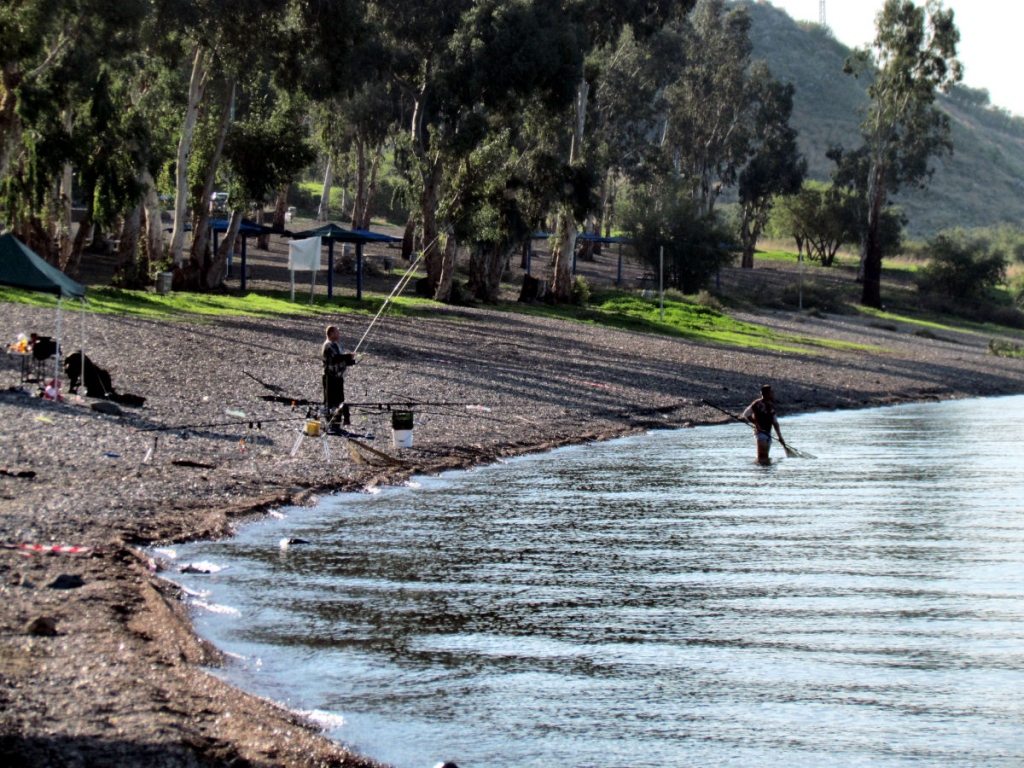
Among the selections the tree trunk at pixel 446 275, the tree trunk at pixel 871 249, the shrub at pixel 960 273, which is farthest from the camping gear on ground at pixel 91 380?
the shrub at pixel 960 273

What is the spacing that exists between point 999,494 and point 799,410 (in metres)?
11.4

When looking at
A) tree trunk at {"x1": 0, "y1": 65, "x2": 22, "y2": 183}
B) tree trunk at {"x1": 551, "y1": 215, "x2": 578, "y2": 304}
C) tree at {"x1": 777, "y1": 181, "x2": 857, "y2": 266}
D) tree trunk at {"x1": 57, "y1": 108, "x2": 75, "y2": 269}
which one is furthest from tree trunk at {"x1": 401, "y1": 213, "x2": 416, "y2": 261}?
tree at {"x1": 777, "y1": 181, "x2": 857, "y2": 266}

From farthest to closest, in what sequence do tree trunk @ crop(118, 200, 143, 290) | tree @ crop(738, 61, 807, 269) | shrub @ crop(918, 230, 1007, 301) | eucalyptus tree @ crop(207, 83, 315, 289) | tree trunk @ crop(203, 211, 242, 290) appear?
1. tree @ crop(738, 61, 807, 269)
2. shrub @ crop(918, 230, 1007, 301)
3. tree trunk @ crop(118, 200, 143, 290)
4. tree trunk @ crop(203, 211, 242, 290)
5. eucalyptus tree @ crop(207, 83, 315, 289)

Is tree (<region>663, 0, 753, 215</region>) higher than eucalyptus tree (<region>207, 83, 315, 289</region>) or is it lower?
higher

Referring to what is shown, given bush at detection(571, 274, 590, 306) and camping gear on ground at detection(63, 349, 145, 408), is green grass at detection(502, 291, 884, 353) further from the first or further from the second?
camping gear on ground at detection(63, 349, 145, 408)

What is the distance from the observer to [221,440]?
17.9 metres

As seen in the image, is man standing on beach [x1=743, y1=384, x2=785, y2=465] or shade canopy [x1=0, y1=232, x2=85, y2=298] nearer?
shade canopy [x1=0, y1=232, x2=85, y2=298]

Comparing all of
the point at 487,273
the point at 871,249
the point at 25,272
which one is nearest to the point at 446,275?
the point at 487,273

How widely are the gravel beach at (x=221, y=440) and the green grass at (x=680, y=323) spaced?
6.04 feet

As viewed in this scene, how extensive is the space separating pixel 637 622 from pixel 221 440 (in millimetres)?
9014

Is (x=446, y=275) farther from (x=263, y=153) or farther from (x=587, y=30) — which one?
(x=587, y=30)

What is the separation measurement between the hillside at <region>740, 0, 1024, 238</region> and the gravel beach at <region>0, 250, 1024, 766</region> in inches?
4708

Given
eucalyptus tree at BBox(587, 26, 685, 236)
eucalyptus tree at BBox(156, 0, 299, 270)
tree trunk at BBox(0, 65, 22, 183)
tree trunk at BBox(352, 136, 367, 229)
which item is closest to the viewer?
tree trunk at BBox(0, 65, 22, 183)

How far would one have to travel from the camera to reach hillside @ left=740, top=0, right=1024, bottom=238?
6294 inches
